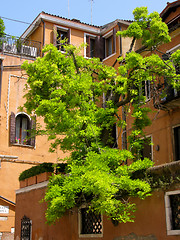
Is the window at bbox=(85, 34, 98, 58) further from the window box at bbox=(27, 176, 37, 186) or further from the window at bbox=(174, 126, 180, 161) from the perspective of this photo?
the window box at bbox=(27, 176, 37, 186)

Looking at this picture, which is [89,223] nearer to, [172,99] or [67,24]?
[172,99]

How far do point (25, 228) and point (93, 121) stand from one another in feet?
18.3

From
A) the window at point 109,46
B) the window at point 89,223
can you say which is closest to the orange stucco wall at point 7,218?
the window at point 89,223

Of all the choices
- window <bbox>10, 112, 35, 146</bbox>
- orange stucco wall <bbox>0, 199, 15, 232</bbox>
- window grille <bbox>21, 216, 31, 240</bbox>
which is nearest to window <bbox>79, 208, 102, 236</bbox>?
window grille <bbox>21, 216, 31, 240</bbox>

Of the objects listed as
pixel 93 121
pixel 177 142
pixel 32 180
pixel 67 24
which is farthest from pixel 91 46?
pixel 93 121

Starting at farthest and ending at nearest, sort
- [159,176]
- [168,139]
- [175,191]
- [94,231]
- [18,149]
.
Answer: [18,149] → [168,139] → [94,231] → [159,176] → [175,191]

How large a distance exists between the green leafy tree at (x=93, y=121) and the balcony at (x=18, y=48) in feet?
26.8

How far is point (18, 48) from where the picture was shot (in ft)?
66.7

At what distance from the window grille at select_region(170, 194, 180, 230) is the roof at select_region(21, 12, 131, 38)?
13801 millimetres

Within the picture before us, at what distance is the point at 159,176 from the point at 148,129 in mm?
5931

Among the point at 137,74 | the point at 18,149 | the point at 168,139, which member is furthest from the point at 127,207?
the point at 18,149

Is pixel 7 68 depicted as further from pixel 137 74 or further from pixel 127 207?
pixel 127 207

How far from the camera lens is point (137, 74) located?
11.7m

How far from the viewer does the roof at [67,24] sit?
21.2 m
